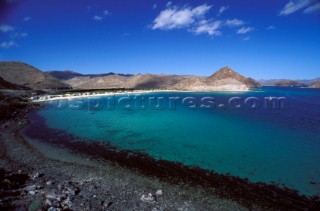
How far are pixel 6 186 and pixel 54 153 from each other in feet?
19.8

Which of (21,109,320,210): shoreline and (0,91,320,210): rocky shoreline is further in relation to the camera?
(21,109,320,210): shoreline

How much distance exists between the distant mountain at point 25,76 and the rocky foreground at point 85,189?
121644 millimetres

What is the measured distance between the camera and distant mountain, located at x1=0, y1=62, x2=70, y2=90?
11894cm

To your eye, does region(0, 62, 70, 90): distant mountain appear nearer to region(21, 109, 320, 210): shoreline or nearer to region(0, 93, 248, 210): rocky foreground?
region(21, 109, 320, 210): shoreline

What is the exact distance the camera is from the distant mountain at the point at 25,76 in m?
119

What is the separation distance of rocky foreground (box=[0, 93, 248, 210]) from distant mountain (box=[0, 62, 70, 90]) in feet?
399

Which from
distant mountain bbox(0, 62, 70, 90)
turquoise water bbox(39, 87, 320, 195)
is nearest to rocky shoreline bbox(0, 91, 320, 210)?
turquoise water bbox(39, 87, 320, 195)

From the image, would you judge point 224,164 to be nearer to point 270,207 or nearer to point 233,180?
point 233,180

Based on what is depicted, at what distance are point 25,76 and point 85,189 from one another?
141418mm

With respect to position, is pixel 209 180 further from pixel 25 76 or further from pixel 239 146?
pixel 25 76

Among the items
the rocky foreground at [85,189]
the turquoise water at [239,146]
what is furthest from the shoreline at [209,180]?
the turquoise water at [239,146]

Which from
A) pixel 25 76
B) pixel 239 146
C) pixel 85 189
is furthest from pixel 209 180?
pixel 25 76

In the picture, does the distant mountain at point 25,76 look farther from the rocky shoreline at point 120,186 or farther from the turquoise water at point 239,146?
the rocky shoreline at point 120,186

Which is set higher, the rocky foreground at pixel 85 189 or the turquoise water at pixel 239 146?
the rocky foreground at pixel 85 189
